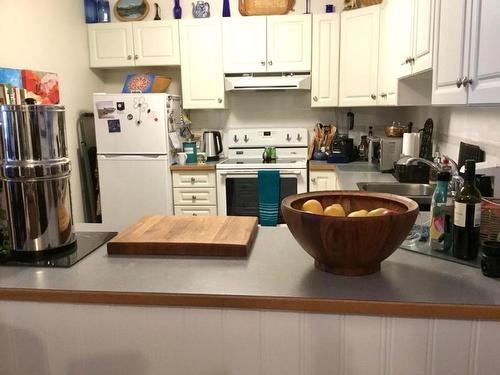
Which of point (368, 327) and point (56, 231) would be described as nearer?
point (368, 327)

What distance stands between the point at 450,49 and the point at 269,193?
2.06 metres

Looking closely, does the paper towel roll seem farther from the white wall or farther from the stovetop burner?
the white wall

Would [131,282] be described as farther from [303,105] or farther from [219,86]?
[303,105]

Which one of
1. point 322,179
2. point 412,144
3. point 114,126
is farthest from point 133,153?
point 412,144

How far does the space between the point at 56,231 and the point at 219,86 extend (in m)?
2.77

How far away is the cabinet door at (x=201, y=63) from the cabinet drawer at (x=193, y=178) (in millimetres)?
628

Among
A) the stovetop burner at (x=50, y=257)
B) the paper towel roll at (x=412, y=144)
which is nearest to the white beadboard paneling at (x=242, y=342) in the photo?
the stovetop burner at (x=50, y=257)

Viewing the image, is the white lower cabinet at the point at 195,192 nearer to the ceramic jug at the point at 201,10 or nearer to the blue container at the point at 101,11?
the ceramic jug at the point at 201,10

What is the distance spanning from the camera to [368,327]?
983 mm

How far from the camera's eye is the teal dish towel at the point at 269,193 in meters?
3.61

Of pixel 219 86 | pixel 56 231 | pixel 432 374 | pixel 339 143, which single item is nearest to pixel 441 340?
pixel 432 374

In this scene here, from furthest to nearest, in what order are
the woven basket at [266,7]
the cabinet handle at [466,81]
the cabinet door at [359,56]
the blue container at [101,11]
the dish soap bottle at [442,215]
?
the blue container at [101,11] < the woven basket at [266,7] < the cabinet door at [359,56] < the cabinet handle at [466,81] < the dish soap bottle at [442,215]

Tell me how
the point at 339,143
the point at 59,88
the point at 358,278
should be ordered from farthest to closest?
the point at 339,143, the point at 59,88, the point at 358,278

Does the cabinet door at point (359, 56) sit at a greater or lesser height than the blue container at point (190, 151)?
greater
